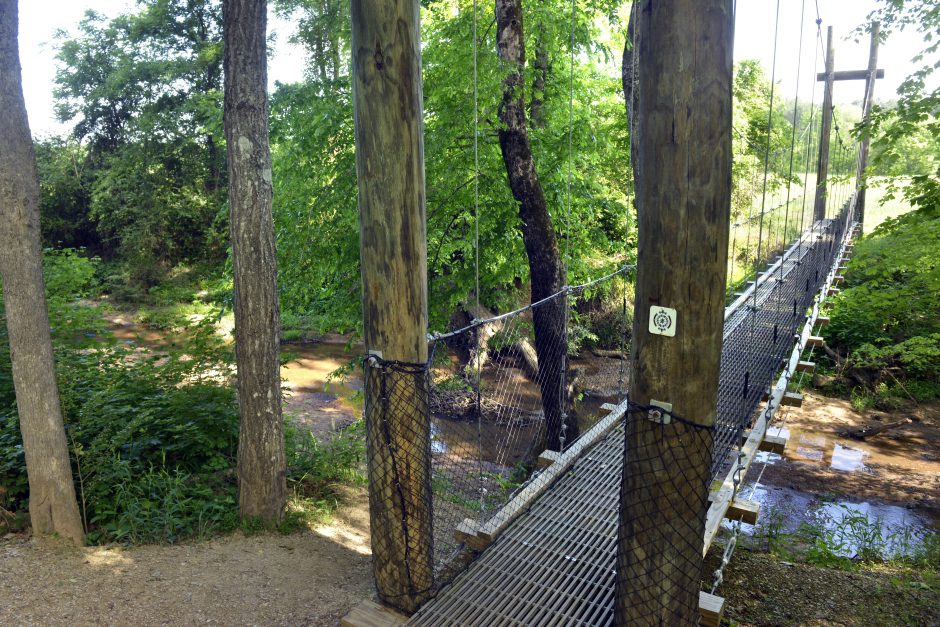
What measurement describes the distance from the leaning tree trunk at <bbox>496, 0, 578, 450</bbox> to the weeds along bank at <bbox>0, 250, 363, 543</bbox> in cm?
166

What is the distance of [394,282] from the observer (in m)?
2.26

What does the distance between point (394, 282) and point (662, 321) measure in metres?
0.89

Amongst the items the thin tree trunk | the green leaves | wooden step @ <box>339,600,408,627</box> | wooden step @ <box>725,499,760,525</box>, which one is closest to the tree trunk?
the thin tree trunk

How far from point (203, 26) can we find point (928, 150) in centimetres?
1181

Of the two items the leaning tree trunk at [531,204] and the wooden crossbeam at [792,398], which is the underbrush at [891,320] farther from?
→ the leaning tree trunk at [531,204]

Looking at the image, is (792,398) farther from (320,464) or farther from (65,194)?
(65,194)

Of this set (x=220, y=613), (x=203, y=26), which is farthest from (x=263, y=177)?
(x=203, y=26)

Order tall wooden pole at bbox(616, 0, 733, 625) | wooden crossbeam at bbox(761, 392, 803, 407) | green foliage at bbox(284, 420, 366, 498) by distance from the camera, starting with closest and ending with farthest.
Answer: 1. tall wooden pole at bbox(616, 0, 733, 625)
2. green foliage at bbox(284, 420, 366, 498)
3. wooden crossbeam at bbox(761, 392, 803, 407)

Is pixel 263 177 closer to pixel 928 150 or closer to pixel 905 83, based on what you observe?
pixel 905 83

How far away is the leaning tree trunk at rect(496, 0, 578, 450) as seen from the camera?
486 cm

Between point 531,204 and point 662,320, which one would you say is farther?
point 531,204

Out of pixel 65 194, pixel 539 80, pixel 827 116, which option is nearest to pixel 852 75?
pixel 827 116

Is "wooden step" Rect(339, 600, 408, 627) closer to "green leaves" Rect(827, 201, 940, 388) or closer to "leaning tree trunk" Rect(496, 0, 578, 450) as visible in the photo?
"leaning tree trunk" Rect(496, 0, 578, 450)

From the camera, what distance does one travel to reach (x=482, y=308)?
28.7ft
